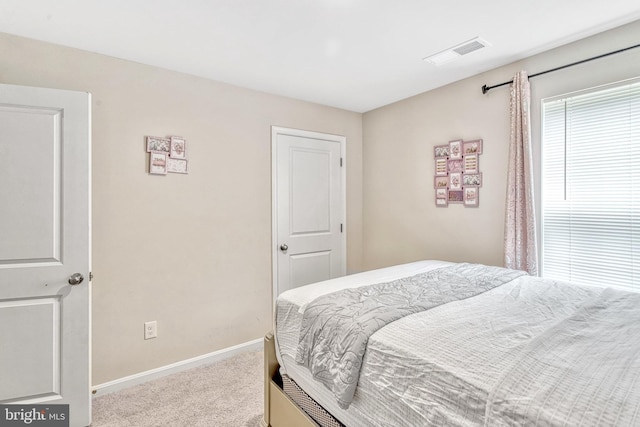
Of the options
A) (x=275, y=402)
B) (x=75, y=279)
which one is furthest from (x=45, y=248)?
(x=275, y=402)

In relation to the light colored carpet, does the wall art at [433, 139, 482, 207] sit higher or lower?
higher

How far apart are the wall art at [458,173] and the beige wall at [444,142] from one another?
0.18ft

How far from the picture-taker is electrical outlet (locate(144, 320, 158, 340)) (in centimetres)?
242

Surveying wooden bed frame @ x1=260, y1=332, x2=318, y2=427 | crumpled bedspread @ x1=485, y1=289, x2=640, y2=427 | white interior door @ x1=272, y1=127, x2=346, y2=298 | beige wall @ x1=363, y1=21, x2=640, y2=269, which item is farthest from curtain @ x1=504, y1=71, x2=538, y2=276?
wooden bed frame @ x1=260, y1=332, x2=318, y2=427

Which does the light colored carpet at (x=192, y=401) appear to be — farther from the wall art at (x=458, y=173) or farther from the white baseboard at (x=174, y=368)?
the wall art at (x=458, y=173)

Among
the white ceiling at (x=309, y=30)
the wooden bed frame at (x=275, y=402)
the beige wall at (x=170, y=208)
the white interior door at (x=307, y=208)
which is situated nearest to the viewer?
the wooden bed frame at (x=275, y=402)

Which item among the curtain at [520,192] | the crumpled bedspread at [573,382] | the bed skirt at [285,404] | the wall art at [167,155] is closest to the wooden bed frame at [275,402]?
the bed skirt at [285,404]

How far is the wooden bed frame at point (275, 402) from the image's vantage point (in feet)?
5.11

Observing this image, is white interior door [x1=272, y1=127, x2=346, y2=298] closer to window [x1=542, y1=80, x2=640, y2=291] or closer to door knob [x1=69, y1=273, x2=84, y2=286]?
door knob [x1=69, y1=273, x2=84, y2=286]

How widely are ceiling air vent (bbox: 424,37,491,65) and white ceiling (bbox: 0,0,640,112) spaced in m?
0.05

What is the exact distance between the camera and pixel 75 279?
74.5 inches

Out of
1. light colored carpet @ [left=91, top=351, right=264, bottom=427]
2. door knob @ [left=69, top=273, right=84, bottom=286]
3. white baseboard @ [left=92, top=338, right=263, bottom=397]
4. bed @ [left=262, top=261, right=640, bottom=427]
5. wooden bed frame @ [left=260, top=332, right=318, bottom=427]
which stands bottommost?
light colored carpet @ [left=91, top=351, right=264, bottom=427]

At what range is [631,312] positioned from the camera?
140cm

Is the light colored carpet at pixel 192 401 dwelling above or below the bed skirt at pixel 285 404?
below
